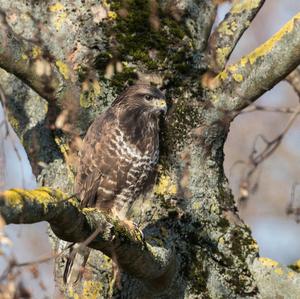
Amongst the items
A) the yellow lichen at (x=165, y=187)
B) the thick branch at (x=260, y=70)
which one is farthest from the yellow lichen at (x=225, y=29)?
the yellow lichen at (x=165, y=187)

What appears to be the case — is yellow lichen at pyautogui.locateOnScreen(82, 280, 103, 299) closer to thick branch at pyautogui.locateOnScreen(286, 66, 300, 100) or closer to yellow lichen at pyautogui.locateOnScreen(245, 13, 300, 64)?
yellow lichen at pyautogui.locateOnScreen(245, 13, 300, 64)

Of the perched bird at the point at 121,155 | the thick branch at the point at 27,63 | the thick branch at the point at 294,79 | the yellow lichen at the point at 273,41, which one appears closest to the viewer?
the thick branch at the point at 27,63

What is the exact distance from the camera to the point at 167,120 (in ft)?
21.9

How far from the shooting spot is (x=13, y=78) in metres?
→ 6.74

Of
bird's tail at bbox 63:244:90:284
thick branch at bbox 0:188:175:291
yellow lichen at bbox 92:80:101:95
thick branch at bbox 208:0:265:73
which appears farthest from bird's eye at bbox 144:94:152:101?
thick branch at bbox 0:188:175:291

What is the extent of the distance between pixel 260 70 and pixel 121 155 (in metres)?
1.56

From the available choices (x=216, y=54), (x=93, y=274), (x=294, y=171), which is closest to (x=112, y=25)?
(x=216, y=54)

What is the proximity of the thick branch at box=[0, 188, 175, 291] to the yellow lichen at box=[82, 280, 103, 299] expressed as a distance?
Answer: 1.26 feet

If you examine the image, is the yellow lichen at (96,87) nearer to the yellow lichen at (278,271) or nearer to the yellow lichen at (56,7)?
the yellow lichen at (56,7)

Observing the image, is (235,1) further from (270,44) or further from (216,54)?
(270,44)

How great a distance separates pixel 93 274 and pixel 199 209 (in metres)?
0.89

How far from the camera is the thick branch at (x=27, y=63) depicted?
5.68 metres

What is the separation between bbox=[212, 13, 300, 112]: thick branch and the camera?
18.9ft

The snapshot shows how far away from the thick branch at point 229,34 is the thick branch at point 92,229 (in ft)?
5.23
